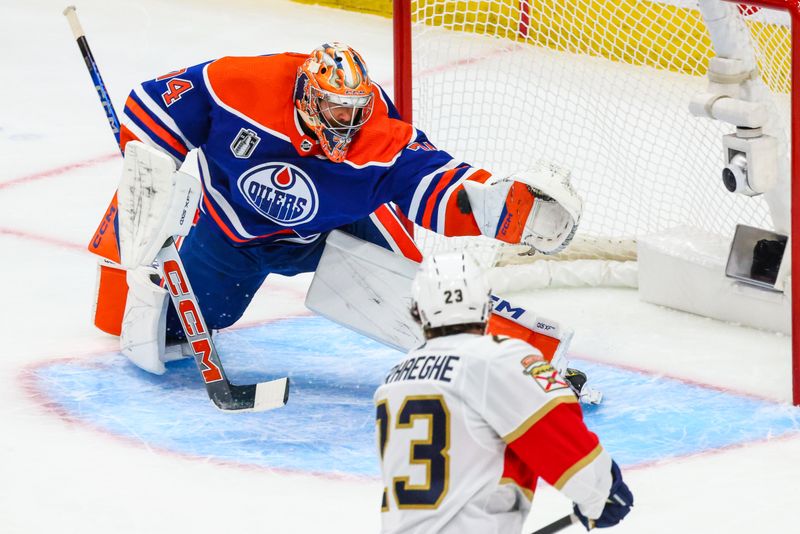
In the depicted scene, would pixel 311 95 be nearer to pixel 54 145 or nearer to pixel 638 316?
pixel 638 316

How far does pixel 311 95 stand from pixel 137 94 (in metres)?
0.48

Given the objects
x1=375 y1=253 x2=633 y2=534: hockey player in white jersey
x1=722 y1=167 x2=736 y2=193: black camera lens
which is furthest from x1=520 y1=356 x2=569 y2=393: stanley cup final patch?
x1=722 y1=167 x2=736 y2=193: black camera lens

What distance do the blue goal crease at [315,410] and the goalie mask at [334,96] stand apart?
0.67m

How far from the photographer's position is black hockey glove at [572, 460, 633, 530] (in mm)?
2238

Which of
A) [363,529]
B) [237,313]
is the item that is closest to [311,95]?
[237,313]

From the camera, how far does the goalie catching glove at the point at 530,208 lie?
3.41m

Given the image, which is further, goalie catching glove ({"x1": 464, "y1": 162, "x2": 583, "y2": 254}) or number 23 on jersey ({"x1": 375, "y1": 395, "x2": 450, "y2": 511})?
goalie catching glove ({"x1": 464, "y1": 162, "x2": 583, "y2": 254})

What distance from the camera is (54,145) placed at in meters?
5.91

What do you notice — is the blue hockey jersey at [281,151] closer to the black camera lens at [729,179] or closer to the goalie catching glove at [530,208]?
the goalie catching glove at [530,208]

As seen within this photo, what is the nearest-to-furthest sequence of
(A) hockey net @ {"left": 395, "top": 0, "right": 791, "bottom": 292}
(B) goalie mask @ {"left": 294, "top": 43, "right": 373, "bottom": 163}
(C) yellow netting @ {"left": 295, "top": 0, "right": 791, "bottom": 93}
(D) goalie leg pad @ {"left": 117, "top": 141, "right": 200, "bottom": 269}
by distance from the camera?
(B) goalie mask @ {"left": 294, "top": 43, "right": 373, "bottom": 163}
(D) goalie leg pad @ {"left": 117, "top": 141, "right": 200, "bottom": 269}
(A) hockey net @ {"left": 395, "top": 0, "right": 791, "bottom": 292}
(C) yellow netting @ {"left": 295, "top": 0, "right": 791, "bottom": 93}

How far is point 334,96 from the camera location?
11.1 feet

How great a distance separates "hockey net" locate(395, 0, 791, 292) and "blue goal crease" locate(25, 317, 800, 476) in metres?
0.80

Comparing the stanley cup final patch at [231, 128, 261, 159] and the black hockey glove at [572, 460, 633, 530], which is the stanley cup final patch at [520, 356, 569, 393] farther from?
the stanley cup final patch at [231, 128, 261, 159]

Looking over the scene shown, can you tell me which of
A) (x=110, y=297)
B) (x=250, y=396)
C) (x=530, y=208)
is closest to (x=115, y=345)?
(x=110, y=297)
